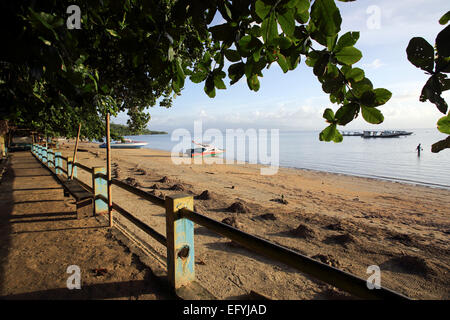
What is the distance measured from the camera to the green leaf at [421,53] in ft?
3.26

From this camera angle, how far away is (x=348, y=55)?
125 centimetres

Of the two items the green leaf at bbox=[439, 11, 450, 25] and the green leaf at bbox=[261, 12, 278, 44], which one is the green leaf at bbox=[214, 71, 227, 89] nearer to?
the green leaf at bbox=[261, 12, 278, 44]

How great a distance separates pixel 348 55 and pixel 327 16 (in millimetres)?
269

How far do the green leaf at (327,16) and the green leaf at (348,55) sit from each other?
192 mm

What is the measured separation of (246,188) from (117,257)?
9853 mm

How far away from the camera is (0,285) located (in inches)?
114

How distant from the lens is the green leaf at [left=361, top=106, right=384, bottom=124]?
1.19m

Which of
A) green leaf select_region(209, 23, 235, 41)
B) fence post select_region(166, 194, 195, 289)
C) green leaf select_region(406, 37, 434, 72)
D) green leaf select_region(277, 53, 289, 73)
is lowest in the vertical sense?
fence post select_region(166, 194, 195, 289)

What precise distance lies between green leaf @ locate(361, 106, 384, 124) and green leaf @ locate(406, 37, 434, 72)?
245 millimetres

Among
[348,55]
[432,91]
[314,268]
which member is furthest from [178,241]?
[432,91]

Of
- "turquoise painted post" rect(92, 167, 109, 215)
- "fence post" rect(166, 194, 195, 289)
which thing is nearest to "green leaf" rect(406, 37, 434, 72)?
"fence post" rect(166, 194, 195, 289)

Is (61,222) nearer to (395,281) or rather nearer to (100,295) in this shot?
(100,295)

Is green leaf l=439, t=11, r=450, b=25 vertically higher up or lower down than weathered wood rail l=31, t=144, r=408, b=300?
higher up

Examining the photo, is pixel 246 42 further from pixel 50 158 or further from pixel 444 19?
pixel 50 158
